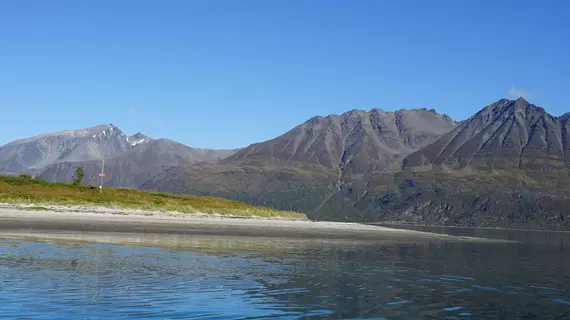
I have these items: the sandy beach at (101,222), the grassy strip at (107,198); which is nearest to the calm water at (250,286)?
the sandy beach at (101,222)

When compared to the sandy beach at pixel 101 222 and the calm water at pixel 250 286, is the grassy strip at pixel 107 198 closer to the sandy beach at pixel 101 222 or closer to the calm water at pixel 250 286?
the sandy beach at pixel 101 222

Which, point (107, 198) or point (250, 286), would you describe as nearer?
point (250, 286)

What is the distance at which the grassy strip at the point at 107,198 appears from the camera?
87812 mm

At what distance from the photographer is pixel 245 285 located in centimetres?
2666

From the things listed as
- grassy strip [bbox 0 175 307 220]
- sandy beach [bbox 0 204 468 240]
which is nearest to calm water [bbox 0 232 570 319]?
sandy beach [bbox 0 204 468 240]

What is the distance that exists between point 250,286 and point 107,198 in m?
74.7

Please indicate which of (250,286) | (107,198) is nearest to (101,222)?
(107,198)

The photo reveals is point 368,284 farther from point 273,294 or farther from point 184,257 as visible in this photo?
point 184,257

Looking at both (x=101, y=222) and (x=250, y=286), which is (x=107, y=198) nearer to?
(x=101, y=222)

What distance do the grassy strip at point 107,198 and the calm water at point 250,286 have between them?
169 ft

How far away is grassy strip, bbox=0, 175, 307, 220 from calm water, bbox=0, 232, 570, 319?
51.5m

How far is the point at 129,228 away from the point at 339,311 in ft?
145

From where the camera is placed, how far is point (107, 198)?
314 feet

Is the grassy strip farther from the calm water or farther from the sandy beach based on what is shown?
the calm water
